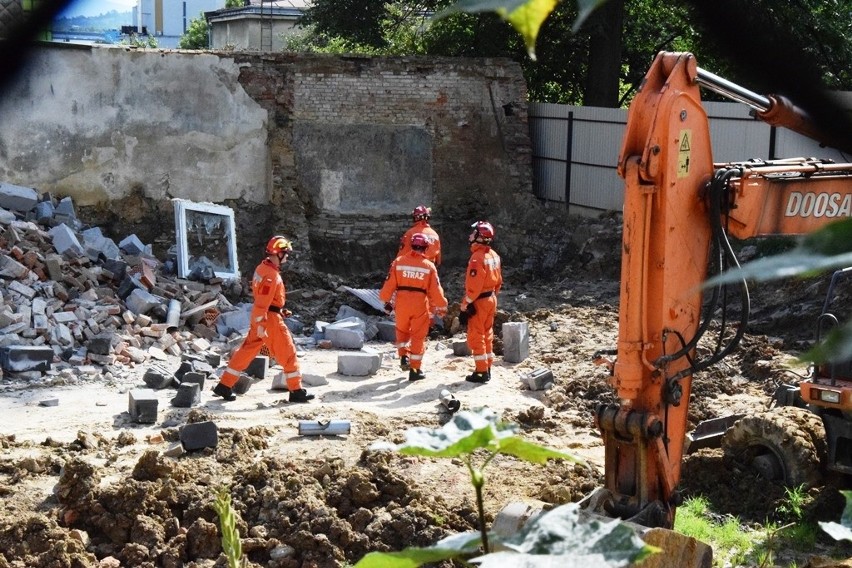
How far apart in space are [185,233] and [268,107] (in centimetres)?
320

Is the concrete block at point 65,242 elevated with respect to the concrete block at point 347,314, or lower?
elevated

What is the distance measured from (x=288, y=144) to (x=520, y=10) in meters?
19.1

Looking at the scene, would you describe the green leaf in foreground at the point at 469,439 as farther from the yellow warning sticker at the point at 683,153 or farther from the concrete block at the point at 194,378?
the concrete block at the point at 194,378

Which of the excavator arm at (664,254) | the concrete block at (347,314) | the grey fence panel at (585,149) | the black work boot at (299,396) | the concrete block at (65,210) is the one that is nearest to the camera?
the excavator arm at (664,254)

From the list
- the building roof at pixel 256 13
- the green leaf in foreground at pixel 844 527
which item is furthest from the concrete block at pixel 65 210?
the green leaf in foreground at pixel 844 527

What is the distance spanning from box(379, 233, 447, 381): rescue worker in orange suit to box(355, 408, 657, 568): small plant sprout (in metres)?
11.4

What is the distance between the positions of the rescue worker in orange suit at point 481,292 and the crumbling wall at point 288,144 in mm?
6600

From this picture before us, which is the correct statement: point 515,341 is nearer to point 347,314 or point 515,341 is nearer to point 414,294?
point 414,294

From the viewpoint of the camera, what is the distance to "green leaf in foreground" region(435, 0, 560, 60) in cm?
90

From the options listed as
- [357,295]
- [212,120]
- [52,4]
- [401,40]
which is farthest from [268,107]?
[52,4]

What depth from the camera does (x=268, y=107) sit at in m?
19.5

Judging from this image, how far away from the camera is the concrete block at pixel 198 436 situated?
33.1ft

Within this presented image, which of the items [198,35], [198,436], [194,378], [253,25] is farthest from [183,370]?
[198,35]

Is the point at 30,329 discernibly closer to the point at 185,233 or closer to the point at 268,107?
the point at 185,233
